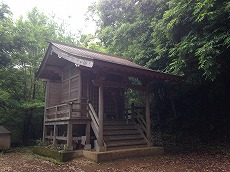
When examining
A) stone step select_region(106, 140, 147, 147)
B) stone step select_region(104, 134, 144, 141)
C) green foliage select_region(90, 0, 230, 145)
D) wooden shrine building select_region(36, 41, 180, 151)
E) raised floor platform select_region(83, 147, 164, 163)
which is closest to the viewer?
raised floor platform select_region(83, 147, 164, 163)

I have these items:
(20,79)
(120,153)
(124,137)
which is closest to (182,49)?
(124,137)

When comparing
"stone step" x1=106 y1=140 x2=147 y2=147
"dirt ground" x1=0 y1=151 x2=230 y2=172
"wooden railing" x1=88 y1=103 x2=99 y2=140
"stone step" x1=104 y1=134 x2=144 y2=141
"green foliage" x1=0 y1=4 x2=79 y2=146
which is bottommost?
"dirt ground" x1=0 y1=151 x2=230 y2=172

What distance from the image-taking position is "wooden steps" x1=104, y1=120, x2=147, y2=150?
29.0 ft

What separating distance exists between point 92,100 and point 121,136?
8.17 ft

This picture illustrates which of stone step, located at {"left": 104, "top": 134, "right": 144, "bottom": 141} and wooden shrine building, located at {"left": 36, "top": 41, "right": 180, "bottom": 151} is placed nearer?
wooden shrine building, located at {"left": 36, "top": 41, "right": 180, "bottom": 151}

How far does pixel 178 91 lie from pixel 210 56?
7.03 m

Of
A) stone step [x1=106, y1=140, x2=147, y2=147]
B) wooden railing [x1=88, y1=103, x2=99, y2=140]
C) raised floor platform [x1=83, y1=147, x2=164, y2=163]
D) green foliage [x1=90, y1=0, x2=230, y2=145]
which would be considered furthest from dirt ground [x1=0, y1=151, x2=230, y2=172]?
green foliage [x1=90, y1=0, x2=230, y2=145]

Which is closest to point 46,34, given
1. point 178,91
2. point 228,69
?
point 178,91

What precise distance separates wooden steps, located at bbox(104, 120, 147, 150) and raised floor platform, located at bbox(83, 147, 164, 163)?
1.63ft

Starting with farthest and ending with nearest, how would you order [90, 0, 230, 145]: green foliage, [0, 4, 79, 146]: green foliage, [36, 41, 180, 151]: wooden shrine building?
1. [0, 4, 79, 146]: green foliage
2. [36, 41, 180, 151]: wooden shrine building
3. [90, 0, 230, 145]: green foliage

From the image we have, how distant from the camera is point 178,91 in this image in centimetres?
1425

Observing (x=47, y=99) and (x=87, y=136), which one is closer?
(x=87, y=136)

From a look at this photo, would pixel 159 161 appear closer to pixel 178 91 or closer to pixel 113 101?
pixel 113 101

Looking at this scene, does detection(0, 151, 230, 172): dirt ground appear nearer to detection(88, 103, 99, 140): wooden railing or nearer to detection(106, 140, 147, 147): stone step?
detection(106, 140, 147, 147): stone step
